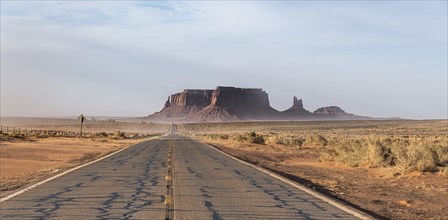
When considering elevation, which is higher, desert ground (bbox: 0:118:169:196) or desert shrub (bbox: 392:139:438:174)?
desert shrub (bbox: 392:139:438:174)

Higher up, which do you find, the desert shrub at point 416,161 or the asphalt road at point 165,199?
the desert shrub at point 416,161

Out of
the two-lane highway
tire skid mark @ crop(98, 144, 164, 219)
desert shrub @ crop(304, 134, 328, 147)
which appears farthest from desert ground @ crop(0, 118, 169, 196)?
desert shrub @ crop(304, 134, 328, 147)

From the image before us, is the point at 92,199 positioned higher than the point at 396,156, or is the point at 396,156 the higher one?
the point at 396,156

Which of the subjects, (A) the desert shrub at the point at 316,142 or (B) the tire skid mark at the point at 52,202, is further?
(A) the desert shrub at the point at 316,142

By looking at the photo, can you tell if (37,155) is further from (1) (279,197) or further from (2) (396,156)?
(1) (279,197)

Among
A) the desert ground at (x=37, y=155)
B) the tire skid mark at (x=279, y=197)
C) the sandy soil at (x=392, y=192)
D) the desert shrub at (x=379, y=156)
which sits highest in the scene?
the desert shrub at (x=379, y=156)

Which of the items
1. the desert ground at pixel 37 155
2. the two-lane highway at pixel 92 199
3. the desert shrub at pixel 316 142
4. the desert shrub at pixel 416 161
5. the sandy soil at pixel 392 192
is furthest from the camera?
the desert shrub at pixel 316 142

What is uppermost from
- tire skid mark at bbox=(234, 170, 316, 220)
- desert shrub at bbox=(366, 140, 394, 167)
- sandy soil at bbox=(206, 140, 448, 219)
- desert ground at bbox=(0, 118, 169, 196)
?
desert shrub at bbox=(366, 140, 394, 167)

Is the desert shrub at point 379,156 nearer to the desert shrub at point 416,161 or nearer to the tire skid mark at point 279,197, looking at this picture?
the desert shrub at point 416,161

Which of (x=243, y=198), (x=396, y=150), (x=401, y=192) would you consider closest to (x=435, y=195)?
(x=401, y=192)

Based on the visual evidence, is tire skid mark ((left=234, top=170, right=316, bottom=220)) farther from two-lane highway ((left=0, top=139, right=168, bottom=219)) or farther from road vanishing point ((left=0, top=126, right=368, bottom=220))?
two-lane highway ((left=0, top=139, right=168, bottom=219))

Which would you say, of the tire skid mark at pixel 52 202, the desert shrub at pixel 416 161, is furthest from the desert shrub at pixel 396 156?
Answer: the tire skid mark at pixel 52 202

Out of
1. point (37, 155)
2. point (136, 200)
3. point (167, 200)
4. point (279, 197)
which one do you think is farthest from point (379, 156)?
point (37, 155)

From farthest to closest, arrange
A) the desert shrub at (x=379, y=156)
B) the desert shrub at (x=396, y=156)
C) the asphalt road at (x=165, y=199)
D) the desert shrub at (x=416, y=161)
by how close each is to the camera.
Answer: the desert shrub at (x=379, y=156)
the desert shrub at (x=396, y=156)
the desert shrub at (x=416, y=161)
the asphalt road at (x=165, y=199)
